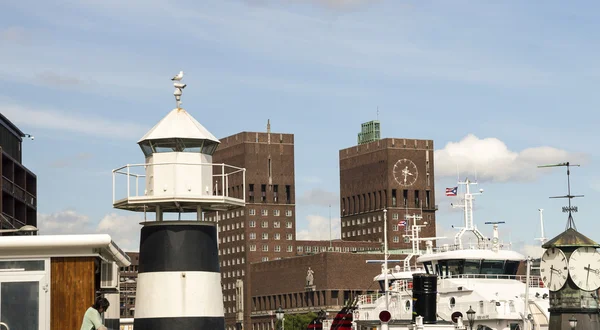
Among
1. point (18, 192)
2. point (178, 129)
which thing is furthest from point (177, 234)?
point (18, 192)

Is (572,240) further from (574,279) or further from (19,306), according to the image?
(19,306)

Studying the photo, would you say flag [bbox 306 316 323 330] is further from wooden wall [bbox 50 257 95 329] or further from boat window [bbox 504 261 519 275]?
wooden wall [bbox 50 257 95 329]

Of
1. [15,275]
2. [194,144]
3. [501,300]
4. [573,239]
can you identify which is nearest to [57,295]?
[15,275]

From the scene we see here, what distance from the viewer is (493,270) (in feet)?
236

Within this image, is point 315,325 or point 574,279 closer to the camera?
point 574,279

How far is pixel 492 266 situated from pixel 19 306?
48.0 meters

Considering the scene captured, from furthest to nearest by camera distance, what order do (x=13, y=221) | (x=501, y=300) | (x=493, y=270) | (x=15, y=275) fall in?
(x=13, y=221) < (x=493, y=270) < (x=501, y=300) < (x=15, y=275)

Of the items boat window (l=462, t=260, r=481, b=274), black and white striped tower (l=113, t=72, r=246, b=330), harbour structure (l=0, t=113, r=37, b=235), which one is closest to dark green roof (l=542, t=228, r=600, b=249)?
boat window (l=462, t=260, r=481, b=274)

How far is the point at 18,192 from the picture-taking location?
10625 cm

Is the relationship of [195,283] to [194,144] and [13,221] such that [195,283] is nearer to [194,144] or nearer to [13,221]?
[194,144]

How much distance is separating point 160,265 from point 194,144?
362 cm

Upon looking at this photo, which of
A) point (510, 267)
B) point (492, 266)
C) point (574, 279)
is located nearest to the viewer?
point (574, 279)

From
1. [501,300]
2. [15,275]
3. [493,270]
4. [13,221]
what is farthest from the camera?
[13,221]

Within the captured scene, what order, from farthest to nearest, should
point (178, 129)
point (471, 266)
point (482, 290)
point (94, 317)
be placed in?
point (471, 266)
point (482, 290)
point (178, 129)
point (94, 317)
